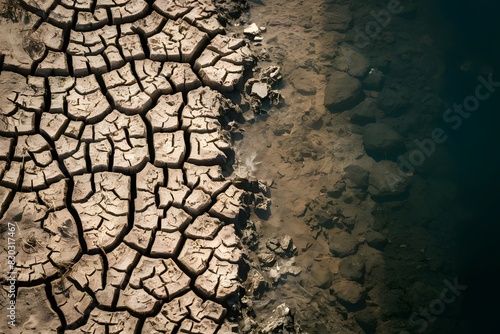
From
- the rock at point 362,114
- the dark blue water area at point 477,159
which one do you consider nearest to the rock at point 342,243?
the dark blue water area at point 477,159

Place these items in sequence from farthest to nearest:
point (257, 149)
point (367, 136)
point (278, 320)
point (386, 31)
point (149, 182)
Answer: point (386, 31)
point (367, 136)
point (257, 149)
point (149, 182)
point (278, 320)

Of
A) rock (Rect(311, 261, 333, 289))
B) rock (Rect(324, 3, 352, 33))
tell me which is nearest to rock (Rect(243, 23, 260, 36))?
rock (Rect(324, 3, 352, 33))

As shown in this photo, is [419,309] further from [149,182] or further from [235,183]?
[149,182]

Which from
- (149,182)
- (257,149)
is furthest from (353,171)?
(149,182)

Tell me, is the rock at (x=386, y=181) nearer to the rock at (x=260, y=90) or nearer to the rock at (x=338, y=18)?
the rock at (x=260, y=90)

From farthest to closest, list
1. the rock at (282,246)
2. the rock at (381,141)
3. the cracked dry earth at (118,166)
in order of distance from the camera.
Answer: the rock at (381,141), the rock at (282,246), the cracked dry earth at (118,166)

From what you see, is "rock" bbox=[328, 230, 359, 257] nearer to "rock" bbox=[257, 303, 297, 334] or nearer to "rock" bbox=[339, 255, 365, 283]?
"rock" bbox=[339, 255, 365, 283]
